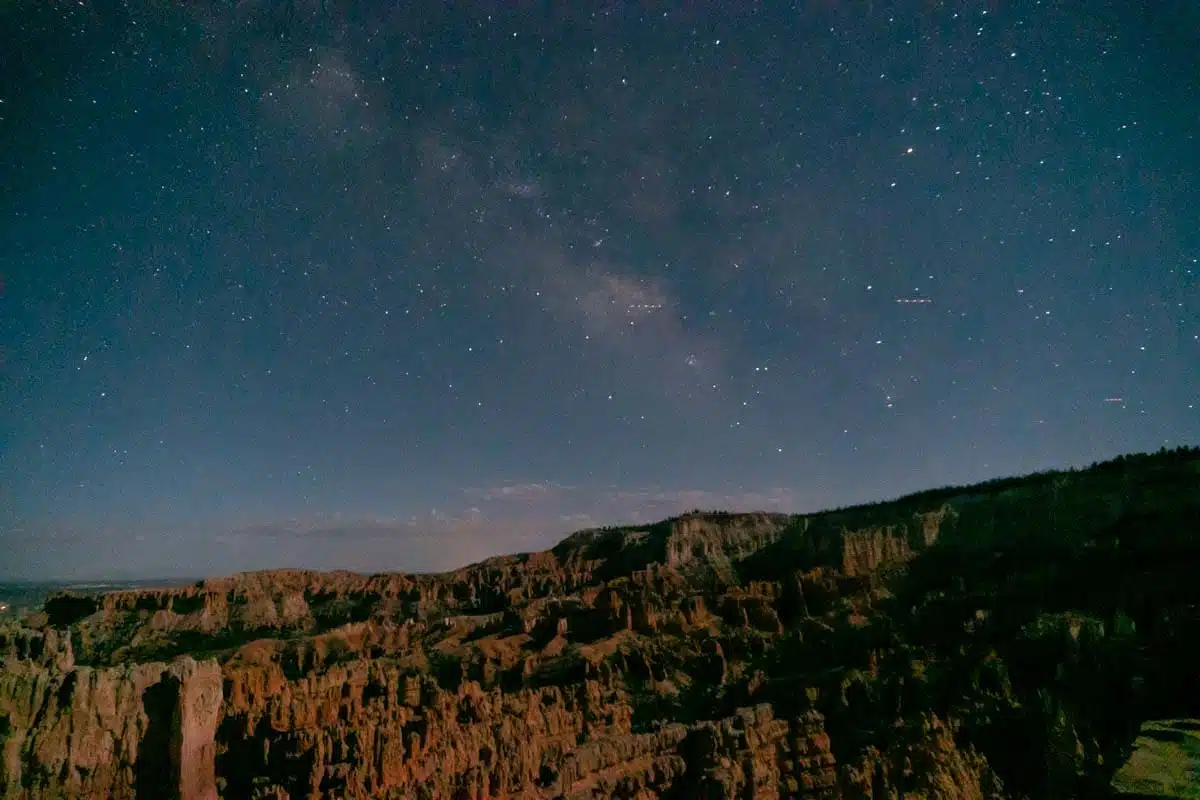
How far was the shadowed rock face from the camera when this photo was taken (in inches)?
872

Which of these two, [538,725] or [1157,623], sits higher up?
[1157,623]

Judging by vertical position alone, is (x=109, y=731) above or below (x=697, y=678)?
above

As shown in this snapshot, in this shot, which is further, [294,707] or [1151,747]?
[294,707]

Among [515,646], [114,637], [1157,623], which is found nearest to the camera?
[1157,623]

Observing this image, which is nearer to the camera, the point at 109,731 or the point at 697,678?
the point at 109,731

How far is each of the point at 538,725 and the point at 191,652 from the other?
48847 mm

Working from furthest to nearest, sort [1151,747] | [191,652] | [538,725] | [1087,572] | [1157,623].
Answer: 1. [191,652]
2. [1087,572]
3. [1157,623]
4. [538,725]
5. [1151,747]

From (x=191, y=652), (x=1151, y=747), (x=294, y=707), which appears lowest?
(x=191, y=652)

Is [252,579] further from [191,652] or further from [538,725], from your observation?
[538,725]

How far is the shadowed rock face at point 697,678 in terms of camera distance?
22141 mm

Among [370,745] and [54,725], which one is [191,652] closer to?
[54,725]

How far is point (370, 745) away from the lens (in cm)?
2359

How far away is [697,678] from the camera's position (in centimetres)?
4272

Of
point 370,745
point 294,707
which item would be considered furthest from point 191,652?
point 370,745
